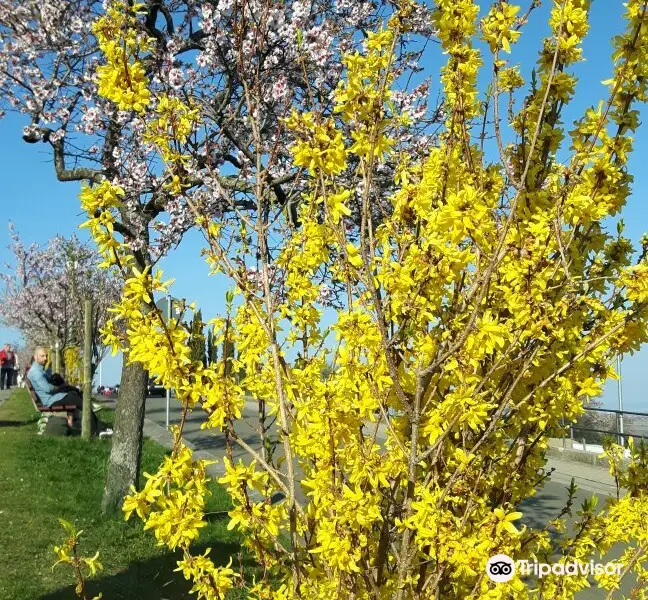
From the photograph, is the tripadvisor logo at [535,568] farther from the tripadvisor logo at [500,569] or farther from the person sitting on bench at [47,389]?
the person sitting on bench at [47,389]

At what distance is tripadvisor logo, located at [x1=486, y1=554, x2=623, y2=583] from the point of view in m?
2.28

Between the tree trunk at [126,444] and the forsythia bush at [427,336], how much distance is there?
504cm

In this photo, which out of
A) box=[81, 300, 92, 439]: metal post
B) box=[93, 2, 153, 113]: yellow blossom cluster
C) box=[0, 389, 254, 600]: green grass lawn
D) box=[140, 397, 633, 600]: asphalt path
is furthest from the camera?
box=[81, 300, 92, 439]: metal post

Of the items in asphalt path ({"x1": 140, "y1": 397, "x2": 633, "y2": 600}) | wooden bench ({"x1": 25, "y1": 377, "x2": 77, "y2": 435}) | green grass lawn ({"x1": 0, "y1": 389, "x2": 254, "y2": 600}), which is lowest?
asphalt path ({"x1": 140, "y1": 397, "x2": 633, "y2": 600})

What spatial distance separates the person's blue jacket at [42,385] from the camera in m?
13.0

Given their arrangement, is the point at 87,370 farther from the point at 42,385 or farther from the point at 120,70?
the point at 120,70

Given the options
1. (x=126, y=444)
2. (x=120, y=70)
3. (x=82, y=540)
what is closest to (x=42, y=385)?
(x=126, y=444)

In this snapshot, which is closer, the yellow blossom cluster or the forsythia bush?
the forsythia bush

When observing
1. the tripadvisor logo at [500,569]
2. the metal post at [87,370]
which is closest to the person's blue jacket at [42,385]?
the metal post at [87,370]

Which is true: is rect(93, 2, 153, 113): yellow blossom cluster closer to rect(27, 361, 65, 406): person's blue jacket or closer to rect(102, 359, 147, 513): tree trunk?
Answer: rect(102, 359, 147, 513): tree trunk

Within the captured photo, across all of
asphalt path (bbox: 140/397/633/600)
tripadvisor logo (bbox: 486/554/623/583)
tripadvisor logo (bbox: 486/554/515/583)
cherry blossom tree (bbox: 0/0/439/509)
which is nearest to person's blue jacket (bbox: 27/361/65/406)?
asphalt path (bbox: 140/397/633/600)

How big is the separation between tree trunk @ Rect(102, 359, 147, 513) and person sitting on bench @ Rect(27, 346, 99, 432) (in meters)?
6.25

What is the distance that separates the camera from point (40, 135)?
8031mm

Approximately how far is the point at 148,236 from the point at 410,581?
6.12m
